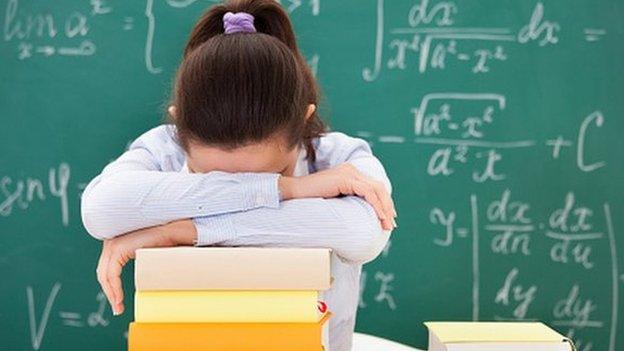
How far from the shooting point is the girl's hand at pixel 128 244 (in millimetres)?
970

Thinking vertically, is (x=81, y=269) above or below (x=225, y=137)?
below

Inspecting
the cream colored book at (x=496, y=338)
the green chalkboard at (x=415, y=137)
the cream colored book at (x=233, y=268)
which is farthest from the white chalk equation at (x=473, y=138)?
the cream colored book at (x=233, y=268)

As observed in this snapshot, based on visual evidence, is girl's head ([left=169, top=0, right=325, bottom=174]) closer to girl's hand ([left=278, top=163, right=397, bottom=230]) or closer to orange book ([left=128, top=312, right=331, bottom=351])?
girl's hand ([left=278, top=163, right=397, bottom=230])

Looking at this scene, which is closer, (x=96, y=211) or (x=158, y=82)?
(x=96, y=211)

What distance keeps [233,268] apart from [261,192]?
0.70 feet

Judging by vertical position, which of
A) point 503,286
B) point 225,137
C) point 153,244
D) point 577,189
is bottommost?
point 503,286

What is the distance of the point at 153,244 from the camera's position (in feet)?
3.23

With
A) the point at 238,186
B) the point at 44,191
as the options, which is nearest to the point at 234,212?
the point at 238,186

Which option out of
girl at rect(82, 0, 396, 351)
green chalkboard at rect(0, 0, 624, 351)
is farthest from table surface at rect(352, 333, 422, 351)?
green chalkboard at rect(0, 0, 624, 351)

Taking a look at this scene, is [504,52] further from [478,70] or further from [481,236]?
[481,236]

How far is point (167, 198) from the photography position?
0.99m

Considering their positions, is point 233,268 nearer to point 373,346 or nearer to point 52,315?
point 373,346

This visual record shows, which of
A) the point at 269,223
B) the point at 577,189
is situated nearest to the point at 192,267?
the point at 269,223

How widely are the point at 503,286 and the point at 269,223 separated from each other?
70.3 inches
